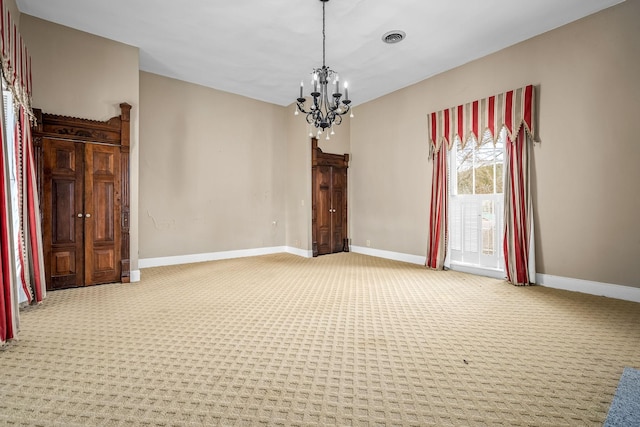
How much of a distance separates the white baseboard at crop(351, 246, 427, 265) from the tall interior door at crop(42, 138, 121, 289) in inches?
191

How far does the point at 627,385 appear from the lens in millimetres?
1938

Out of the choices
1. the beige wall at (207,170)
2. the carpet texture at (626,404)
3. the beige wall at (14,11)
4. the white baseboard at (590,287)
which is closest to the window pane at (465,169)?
the white baseboard at (590,287)

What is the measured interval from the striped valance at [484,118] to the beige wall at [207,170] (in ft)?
11.6

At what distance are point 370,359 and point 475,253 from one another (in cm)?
376

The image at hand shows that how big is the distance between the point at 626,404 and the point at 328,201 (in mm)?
5900

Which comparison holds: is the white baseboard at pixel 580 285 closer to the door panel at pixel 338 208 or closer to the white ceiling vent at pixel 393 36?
the door panel at pixel 338 208

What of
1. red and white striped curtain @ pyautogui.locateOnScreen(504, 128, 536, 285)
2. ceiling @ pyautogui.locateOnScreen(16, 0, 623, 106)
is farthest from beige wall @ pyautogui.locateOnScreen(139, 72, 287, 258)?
red and white striped curtain @ pyautogui.locateOnScreen(504, 128, 536, 285)

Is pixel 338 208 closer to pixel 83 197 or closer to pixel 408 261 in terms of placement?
pixel 408 261

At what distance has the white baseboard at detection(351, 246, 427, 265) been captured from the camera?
19.7 feet

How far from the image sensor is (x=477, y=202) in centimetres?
523

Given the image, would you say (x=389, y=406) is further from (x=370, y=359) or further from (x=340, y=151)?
(x=340, y=151)

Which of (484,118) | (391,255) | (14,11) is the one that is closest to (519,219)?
(484,118)

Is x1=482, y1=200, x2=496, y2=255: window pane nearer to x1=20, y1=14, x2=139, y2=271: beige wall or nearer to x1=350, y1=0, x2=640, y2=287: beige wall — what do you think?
x1=350, y1=0, x2=640, y2=287: beige wall

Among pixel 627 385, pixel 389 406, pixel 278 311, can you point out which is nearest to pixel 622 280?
pixel 627 385
